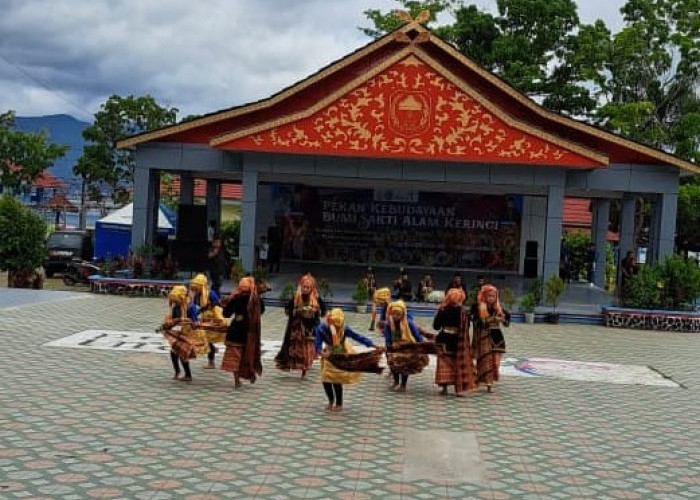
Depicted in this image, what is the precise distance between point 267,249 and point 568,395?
51.8ft

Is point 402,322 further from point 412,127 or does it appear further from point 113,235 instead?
point 113,235

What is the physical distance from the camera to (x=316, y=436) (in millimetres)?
8031

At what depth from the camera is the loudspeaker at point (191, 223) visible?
21.6 metres

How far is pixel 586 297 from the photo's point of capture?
23.1 m

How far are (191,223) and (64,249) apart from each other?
7.93 m

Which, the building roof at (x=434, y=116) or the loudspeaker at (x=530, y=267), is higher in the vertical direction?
the building roof at (x=434, y=116)

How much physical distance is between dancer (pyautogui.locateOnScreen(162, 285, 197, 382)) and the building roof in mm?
9358

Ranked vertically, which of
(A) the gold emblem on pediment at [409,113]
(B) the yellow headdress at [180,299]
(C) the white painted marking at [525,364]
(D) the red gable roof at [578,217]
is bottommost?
(C) the white painted marking at [525,364]

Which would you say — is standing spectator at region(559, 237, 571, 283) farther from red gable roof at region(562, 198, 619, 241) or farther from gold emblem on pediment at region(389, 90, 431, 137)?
gold emblem on pediment at region(389, 90, 431, 137)

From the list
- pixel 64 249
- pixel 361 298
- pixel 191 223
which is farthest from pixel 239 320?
pixel 64 249

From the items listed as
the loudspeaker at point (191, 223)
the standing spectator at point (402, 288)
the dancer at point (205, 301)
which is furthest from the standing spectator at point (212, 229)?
the dancer at point (205, 301)

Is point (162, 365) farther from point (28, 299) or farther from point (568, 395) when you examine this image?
point (28, 299)

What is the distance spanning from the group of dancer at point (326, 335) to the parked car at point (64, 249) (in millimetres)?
17426

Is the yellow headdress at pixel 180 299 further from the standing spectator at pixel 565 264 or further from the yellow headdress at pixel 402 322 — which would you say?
the standing spectator at pixel 565 264
